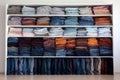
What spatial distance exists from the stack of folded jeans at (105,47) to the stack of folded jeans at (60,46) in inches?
30.7

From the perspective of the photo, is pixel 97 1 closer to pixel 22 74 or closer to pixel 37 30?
pixel 37 30

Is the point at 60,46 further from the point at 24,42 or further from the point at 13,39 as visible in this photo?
the point at 13,39

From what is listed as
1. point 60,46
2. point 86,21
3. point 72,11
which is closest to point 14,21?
point 60,46

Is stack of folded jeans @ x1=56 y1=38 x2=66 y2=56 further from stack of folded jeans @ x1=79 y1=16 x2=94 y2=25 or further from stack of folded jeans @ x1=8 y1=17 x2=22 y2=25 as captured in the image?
stack of folded jeans @ x1=8 y1=17 x2=22 y2=25

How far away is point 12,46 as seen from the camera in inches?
227

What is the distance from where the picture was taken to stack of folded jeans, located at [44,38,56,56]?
5.75m

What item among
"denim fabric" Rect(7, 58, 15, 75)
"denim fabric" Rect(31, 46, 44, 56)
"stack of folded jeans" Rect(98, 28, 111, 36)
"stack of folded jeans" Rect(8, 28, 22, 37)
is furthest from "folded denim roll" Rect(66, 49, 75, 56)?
"denim fabric" Rect(7, 58, 15, 75)

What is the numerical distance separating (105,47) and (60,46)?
0.94 m

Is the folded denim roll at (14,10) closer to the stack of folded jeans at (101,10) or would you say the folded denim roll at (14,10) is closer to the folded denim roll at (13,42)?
the folded denim roll at (13,42)

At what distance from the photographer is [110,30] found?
579cm

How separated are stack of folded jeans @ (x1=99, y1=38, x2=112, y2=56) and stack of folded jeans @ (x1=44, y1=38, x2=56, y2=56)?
99cm

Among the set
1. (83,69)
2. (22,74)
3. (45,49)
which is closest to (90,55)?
(83,69)

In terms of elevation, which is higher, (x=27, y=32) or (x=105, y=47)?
(x=27, y=32)

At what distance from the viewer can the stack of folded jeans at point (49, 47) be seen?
5.75m
